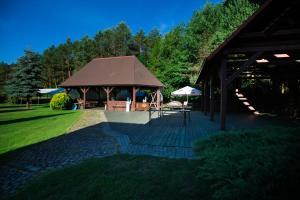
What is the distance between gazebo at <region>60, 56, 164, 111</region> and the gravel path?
503 inches

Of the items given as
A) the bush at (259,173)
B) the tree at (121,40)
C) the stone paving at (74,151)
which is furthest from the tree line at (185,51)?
the bush at (259,173)

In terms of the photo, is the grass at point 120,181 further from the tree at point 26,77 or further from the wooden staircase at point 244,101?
the tree at point 26,77

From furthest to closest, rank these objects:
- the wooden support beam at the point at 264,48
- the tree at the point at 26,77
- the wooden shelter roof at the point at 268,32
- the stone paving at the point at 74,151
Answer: the tree at the point at 26,77 → the wooden support beam at the point at 264,48 → the wooden shelter roof at the point at 268,32 → the stone paving at the point at 74,151

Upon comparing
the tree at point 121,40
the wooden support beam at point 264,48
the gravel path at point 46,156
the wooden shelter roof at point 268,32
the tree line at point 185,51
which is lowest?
the gravel path at point 46,156

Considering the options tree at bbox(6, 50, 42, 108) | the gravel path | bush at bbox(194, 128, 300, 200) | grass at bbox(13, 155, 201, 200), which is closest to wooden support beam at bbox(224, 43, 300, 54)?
grass at bbox(13, 155, 201, 200)

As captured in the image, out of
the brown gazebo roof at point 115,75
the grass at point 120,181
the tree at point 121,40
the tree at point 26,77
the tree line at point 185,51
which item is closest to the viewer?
the grass at point 120,181

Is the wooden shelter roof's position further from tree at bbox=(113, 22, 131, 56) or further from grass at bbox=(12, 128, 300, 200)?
tree at bbox=(113, 22, 131, 56)

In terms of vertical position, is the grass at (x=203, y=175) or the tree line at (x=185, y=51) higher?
the tree line at (x=185, y=51)

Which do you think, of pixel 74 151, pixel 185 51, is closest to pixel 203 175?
pixel 74 151

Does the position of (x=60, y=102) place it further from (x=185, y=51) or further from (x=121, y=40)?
(x=121, y=40)

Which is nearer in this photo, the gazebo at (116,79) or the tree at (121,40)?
the gazebo at (116,79)

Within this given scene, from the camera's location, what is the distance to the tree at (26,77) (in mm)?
30656

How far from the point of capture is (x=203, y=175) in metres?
3.66

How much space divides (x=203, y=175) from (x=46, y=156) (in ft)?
14.9
